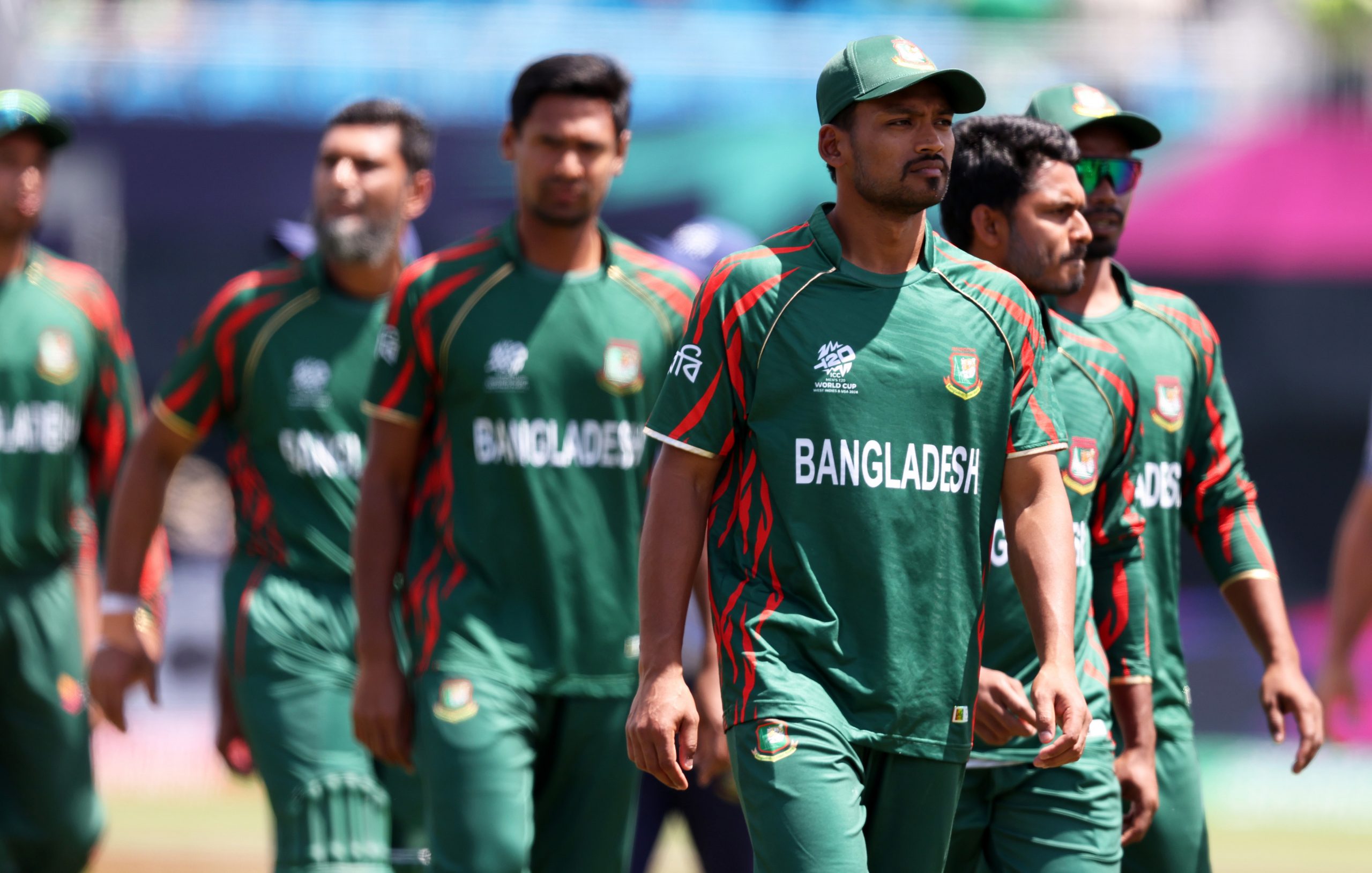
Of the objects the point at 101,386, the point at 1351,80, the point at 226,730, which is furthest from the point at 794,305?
the point at 1351,80

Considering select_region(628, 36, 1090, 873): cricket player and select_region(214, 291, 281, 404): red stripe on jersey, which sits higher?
select_region(214, 291, 281, 404): red stripe on jersey

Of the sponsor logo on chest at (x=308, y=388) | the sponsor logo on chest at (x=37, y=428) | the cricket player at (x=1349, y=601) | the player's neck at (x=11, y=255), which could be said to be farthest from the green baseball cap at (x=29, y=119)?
the cricket player at (x=1349, y=601)

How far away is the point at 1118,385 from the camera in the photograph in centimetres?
541

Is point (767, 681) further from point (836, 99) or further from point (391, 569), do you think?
point (391, 569)

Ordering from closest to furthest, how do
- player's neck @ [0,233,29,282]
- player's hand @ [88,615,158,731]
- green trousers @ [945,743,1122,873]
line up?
green trousers @ [945,743,1122,873] < player's hand @ [88,615,158,731] < player's neck @ [0,233,29,282]

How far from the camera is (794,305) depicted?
4.43 m

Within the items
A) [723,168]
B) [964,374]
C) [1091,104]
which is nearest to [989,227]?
[1091,104]

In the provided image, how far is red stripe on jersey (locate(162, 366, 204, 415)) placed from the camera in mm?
7039

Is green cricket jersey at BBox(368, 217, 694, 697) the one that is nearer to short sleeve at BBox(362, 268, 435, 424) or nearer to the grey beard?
short sleeve at BBox(362, 268, 435, 424)

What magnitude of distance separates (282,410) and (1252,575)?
3423 millimetres

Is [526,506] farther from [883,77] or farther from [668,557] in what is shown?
[883,77]

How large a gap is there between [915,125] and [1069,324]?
1.29 meters

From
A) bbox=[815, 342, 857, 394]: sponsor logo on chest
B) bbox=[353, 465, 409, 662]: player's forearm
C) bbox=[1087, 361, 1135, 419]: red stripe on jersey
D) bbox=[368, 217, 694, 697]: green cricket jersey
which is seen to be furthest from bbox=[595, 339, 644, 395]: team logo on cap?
Result: bbox=[815, 342, 857, 394]: sponsor logo on chest

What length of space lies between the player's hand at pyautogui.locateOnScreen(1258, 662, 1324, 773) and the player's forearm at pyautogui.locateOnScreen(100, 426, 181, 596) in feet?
12.5
